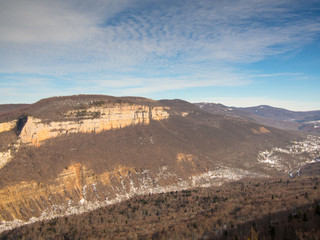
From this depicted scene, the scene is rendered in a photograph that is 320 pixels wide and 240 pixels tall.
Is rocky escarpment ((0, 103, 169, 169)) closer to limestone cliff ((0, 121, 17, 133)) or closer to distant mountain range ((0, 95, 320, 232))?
limestone cliff ((0, 121, 17, 133))

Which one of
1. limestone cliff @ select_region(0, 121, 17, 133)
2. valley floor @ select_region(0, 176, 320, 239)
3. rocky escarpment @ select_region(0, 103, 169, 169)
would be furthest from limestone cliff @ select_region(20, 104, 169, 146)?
valley floor @ select_region(0, 176, 320, 239)

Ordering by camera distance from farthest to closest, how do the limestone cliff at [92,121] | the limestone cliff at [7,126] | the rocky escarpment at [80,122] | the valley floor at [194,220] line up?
the limestone cliff at [92,121] < the rocky escarpment at [80,122] < the limestone cliff at [7,126] < the valley floor at [194,220]

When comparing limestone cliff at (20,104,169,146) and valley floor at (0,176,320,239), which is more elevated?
limestone cliff at (20,104,169,146)

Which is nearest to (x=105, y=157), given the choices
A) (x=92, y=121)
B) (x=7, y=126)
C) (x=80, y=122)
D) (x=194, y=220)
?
(x=80, y=122)

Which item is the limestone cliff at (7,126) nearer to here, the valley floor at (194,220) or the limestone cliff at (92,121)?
the limestone cliff at (92,121)

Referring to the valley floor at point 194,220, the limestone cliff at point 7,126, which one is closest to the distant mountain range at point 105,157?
the limestone cliff at point 7,126

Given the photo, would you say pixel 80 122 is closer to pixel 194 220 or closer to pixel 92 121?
pixel 92 121

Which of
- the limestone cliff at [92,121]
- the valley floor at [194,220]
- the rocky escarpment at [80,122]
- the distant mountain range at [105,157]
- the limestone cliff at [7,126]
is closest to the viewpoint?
the valley floor at [194,220]

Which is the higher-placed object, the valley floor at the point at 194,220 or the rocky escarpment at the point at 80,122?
the rocky escarpment at the point at 80,122
